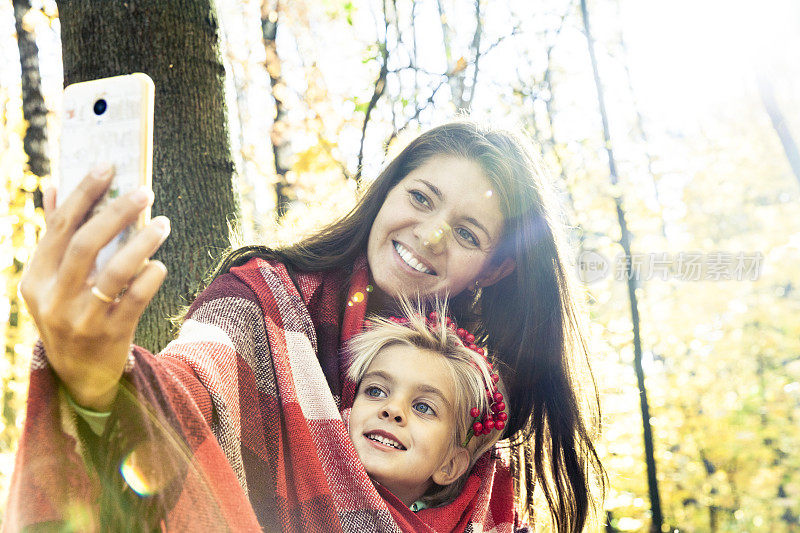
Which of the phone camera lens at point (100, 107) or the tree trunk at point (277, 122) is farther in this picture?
the tree trunk at point (277, 122)

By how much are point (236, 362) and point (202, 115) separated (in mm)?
1202

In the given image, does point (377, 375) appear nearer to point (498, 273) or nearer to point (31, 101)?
point (498, 273)

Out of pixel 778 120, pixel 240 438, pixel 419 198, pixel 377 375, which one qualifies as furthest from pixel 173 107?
pixel 778 120

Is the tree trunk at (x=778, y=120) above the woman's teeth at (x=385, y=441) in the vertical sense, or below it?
above

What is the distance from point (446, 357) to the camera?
216cm

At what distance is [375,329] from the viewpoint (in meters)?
2.12

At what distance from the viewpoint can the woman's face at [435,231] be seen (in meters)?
2.16

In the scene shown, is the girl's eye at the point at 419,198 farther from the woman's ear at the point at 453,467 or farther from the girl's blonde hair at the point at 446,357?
the woman's ear at the point at 453,467

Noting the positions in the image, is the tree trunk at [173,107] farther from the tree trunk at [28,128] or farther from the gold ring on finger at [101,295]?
the tree trunk at [28,128]

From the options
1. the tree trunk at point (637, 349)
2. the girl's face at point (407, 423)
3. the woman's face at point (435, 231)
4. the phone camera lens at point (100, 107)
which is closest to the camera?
the phone camera lens at point (100, 107)

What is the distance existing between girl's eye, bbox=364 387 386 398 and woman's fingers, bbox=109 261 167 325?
3.97 feet

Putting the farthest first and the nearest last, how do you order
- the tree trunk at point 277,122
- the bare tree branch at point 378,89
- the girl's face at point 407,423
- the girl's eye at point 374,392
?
the tree trunk at point 277,122 < the bare tree branch at point 378,89 < the girl's eye at point 374,392 < the girl's face at point 407,423

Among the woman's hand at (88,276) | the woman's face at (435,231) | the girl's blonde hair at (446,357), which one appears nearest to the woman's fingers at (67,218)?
the woman's hand at (88,276)

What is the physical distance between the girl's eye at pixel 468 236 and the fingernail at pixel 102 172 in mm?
1414
